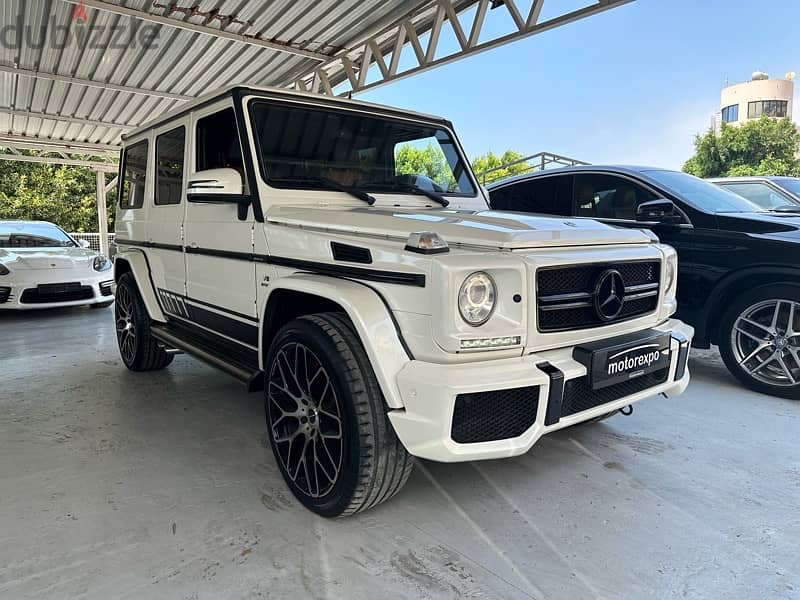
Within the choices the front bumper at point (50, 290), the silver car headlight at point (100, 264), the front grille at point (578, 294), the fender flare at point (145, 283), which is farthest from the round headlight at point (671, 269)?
the silver car headlight at point (100, 264)

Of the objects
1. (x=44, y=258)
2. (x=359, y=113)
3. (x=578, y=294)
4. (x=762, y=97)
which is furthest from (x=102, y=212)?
(x=762, y=97)

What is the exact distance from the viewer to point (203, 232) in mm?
3229

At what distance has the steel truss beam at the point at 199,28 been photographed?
5762mm

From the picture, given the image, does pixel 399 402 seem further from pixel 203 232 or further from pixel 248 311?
pixel 203 232

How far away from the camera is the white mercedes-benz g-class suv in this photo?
1.93 m

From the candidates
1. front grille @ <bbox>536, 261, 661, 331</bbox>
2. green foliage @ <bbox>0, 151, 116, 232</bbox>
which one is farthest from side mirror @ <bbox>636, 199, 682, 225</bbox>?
green foliage @ <bbox>0, 151, 116, 232</bbox>

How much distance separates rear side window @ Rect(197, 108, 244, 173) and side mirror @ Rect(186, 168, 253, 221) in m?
0.13

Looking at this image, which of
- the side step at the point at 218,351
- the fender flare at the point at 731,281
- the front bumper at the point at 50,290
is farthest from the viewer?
the front bumper at the point at 50,290

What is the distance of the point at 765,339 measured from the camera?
376 centimetres

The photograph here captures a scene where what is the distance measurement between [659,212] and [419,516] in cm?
288

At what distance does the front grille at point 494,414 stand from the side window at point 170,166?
253 cm

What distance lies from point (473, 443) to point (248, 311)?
1.49m

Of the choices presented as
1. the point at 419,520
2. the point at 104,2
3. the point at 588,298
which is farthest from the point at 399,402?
the point at 104,2

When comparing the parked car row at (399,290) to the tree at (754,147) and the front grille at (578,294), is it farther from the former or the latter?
the tree at (754,147)
